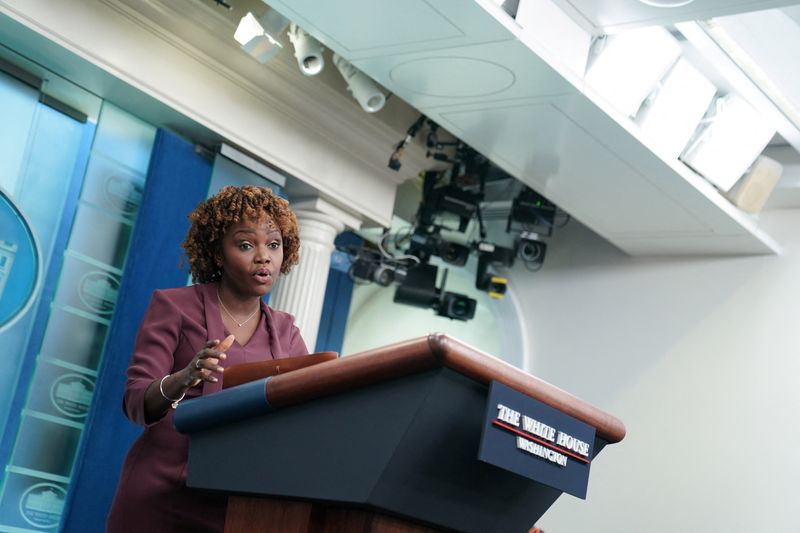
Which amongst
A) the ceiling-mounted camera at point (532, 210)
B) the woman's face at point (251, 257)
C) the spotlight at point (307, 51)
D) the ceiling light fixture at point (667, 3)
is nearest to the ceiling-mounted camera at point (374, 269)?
the ceiling-mounted camera at point (532, 210)

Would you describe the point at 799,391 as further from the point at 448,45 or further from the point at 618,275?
the point at 448,45

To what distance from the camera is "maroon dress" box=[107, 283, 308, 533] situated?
56.9 inches

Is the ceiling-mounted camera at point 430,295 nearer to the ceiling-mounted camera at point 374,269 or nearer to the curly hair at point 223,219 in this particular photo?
the ceiling-mounted camera at point 374,269

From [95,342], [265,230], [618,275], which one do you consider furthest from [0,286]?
[618,275]

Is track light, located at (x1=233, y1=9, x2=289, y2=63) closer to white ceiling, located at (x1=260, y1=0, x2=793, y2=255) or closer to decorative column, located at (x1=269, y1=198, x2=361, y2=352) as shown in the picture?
white ceiling, located at (x1=260, y1=0, x2=793, y2=255)

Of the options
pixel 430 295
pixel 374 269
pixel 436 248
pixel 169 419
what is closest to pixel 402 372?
pixel 169 419

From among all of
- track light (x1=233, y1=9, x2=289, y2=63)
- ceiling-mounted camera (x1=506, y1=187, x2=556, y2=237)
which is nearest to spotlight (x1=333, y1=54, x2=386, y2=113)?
track light (x1=233, y1=9, x2=289, y2=63)

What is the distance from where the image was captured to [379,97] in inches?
180

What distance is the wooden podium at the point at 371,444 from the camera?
110cm

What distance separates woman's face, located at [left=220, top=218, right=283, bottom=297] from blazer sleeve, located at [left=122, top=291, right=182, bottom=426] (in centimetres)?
13

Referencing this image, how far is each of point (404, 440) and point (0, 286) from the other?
10.8 feet

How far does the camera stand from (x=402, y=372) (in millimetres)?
1103

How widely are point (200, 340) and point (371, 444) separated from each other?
56 cm

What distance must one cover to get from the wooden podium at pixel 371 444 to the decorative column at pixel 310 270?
155 inches
